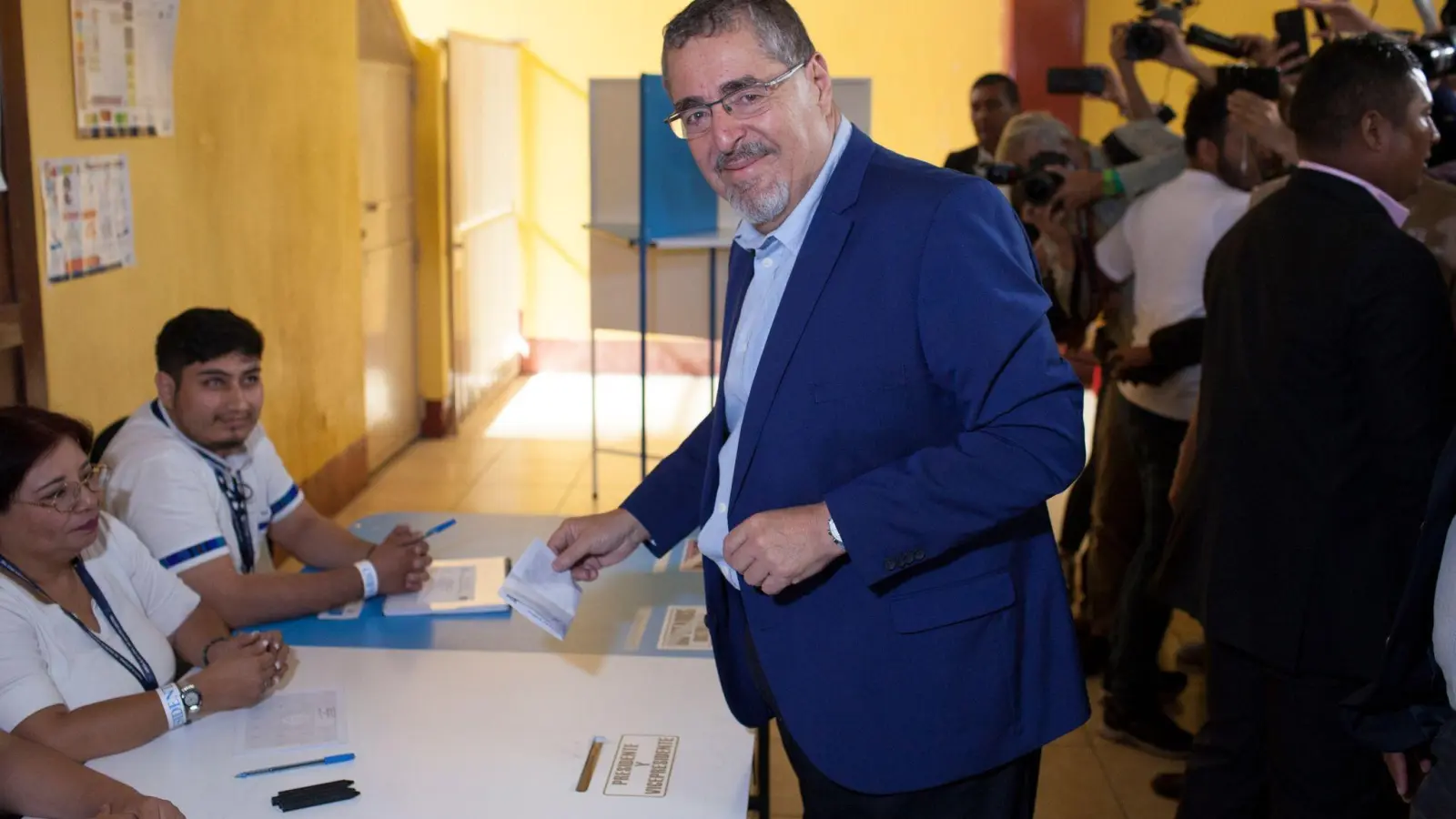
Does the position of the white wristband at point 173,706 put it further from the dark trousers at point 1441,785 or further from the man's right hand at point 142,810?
the dark trousers at point 1441,785

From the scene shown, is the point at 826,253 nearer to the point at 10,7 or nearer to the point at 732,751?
the point at 732,751

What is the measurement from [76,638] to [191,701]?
21cm

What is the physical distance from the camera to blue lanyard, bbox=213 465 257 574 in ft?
8.45

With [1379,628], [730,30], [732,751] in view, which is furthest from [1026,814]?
[730,30]

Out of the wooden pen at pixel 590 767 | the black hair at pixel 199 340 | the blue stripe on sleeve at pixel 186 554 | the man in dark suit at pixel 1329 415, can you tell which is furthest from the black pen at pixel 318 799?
the man in dark suit at pixel 1329 415

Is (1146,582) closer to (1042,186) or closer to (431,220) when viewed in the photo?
(1042,186)

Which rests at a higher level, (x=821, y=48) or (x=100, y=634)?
(x=821, y=48)

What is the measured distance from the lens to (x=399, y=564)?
2420 mm

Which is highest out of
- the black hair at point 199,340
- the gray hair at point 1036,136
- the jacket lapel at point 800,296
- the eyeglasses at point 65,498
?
the gray hair at point 1036,136

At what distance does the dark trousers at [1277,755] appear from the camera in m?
2.15

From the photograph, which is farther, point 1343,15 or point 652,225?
point 652,225

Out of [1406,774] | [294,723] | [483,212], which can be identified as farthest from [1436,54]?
[483,212]

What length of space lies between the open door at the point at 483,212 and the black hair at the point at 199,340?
4.02 metres

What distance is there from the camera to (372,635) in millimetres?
2275
